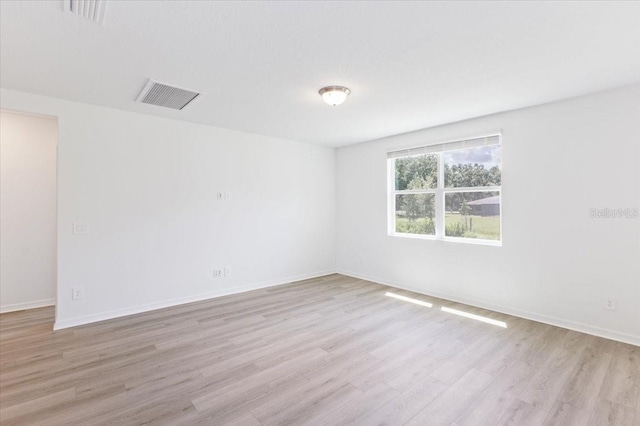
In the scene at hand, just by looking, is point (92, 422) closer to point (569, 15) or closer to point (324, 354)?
point (324, 354)

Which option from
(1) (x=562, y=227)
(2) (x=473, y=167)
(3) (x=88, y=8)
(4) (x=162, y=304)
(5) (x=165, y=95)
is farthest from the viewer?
(2) (x=473, y=167)

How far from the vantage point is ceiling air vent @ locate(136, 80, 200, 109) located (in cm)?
291

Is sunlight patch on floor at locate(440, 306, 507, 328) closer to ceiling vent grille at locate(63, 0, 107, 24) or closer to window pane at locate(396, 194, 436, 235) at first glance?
window pane at locate(396, 194, 436, 235)

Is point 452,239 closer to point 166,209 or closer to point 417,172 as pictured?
point 417,172

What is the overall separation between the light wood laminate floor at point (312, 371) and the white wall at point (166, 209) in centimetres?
51

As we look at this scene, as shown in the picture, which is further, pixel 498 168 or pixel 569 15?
pixel 498 168

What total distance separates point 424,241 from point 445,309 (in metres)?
1.09

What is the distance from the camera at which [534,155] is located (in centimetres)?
345

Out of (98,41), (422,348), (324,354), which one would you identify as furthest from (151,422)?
(98,41)

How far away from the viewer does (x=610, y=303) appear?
2977 millimetres

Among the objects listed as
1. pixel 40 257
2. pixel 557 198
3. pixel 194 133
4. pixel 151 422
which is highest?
pixel 194 133

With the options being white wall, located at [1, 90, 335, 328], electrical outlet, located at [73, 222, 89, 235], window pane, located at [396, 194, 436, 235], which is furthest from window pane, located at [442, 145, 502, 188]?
electrical outlet, located at [73, 222, 89, 235]

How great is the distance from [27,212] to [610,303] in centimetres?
Result: 697

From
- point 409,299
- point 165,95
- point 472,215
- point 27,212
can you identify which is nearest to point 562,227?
point 472,215
